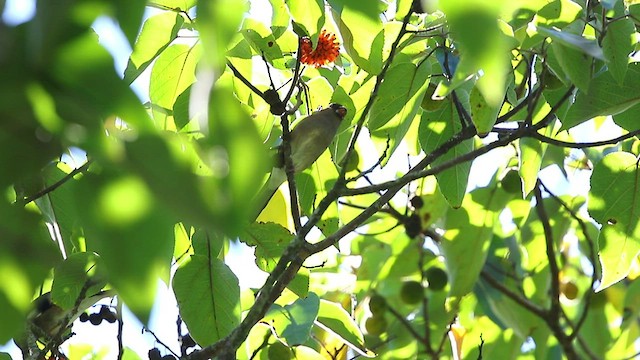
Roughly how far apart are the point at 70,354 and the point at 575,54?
1.54 meters

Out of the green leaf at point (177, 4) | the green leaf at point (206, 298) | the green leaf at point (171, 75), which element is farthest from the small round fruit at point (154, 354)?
the green leaf at point (177, 4)

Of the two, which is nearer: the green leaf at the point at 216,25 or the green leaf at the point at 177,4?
the green leaf at the point at 216,25

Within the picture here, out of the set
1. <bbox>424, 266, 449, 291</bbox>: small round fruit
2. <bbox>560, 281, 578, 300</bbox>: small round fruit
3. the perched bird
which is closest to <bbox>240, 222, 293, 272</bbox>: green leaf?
the perched bird

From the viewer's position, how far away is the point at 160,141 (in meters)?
0.42

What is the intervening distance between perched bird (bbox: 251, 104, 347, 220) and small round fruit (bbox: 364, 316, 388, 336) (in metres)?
1.33

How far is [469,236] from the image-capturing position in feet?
8.40

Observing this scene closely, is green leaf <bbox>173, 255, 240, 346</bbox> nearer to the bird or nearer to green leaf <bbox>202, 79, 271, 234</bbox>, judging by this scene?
the bird

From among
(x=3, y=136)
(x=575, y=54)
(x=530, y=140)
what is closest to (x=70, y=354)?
(x=530, y=140)

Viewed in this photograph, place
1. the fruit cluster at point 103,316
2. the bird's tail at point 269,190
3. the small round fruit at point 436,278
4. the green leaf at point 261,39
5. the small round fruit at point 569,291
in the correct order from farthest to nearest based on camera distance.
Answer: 1. the small round fruit at point 569,291
2. the small round fruit at point 436,278
3. the fruit cluster at point 103,316
4. the bird's tail at point 269,190
5. the green leaf at point 261,39

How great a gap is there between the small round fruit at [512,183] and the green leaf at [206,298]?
108cm

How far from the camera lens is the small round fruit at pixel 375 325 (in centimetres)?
331

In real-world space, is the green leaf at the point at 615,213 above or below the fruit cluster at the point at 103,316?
below

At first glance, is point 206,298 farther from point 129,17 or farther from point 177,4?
point 129,17

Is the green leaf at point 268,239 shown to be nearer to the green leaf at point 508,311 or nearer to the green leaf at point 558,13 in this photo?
the green leaf at point 558,13
